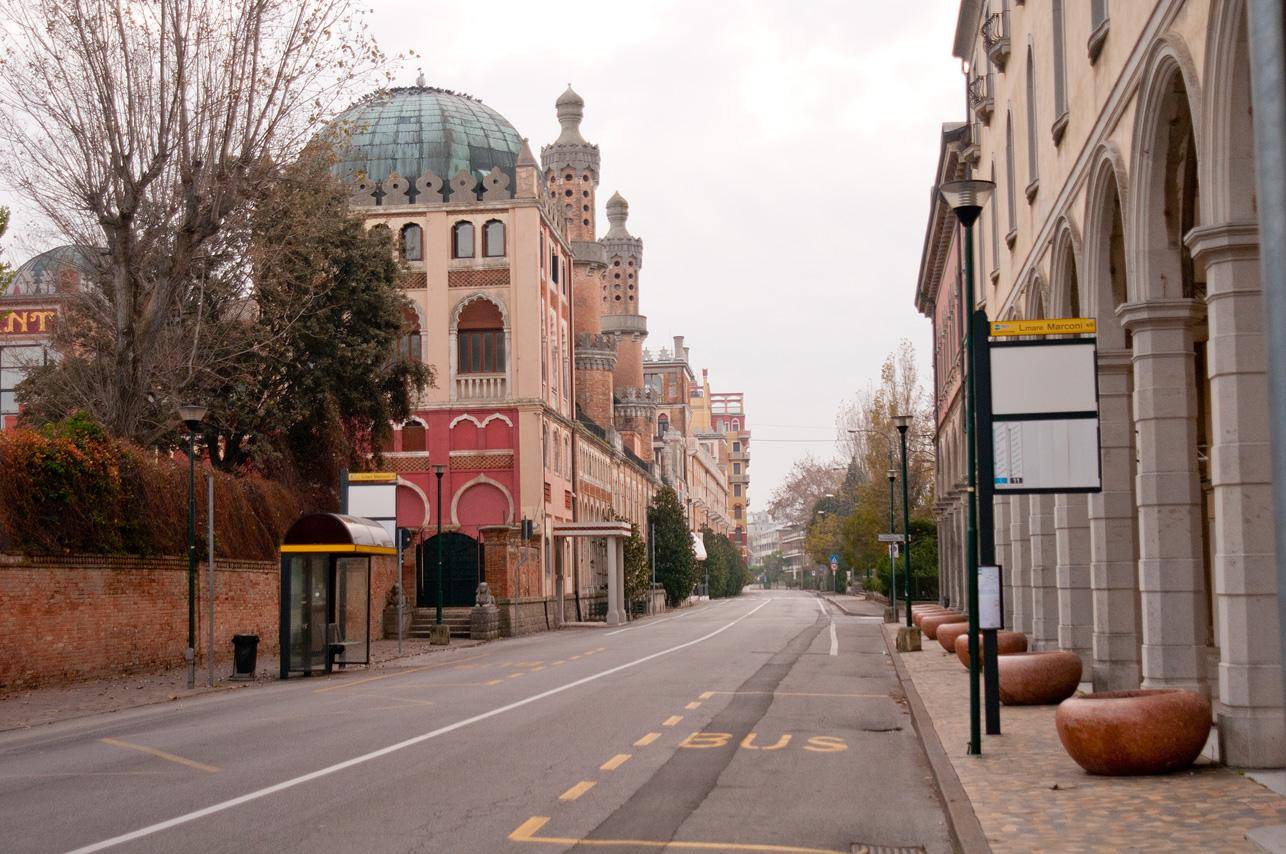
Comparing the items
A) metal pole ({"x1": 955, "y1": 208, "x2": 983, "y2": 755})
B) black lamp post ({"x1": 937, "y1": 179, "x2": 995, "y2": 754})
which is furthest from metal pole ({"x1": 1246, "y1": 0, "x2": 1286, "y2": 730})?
metal pole ({"x1": 955, "y1": 208, "x2": 983, "y2": 755})

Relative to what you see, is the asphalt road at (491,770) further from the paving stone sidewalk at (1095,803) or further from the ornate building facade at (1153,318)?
the ornate building facade at (1153,318)

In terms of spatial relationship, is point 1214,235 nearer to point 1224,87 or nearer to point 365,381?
point 1224,87

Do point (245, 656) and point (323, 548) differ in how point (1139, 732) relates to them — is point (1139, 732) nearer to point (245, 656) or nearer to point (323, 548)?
point (323, 548)

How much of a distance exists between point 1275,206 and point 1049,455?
8.03 meters

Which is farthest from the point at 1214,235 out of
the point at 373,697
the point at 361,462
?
the point at 361,462

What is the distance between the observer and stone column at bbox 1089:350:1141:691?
1762 centimetres

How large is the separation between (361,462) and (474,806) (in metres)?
36.3

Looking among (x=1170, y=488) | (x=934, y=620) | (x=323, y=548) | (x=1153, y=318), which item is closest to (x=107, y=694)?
(x=323, y=548)

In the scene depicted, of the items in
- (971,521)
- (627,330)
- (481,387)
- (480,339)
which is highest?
(627,330)

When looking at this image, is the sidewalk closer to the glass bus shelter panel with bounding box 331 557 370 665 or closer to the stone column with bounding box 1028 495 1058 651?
the glass bus shelter panel with bounding box 331 557 370 665

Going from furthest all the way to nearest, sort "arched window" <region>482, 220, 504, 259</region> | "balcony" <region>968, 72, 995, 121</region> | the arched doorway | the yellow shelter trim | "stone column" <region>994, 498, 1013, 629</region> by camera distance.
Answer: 1. "arched window" <region>482, 220, 504, 259</region>
2. the arched doorway
3. "balcony" <region>968, 72, 995, 121</region>
4. "stone column" <region>994, 498, 1013, 629</region>
5. the yellow shelter trim

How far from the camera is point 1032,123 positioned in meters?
24.4

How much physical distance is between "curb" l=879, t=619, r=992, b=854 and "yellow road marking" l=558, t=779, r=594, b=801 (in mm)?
2832

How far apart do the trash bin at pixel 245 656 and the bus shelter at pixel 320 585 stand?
565 millimetres
